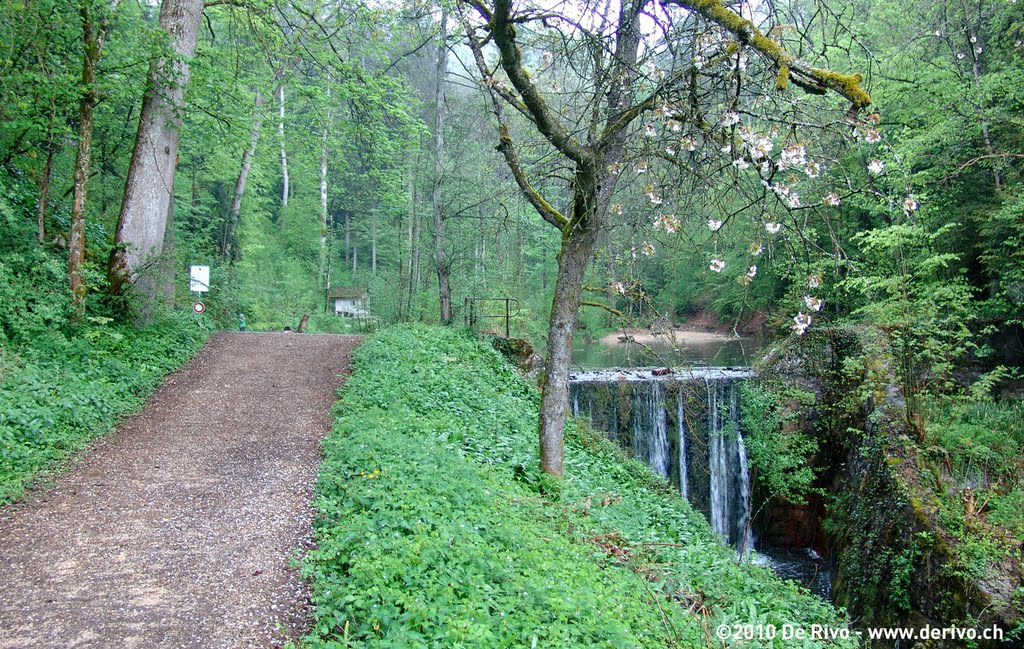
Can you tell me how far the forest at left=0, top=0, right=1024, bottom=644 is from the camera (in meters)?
3.61

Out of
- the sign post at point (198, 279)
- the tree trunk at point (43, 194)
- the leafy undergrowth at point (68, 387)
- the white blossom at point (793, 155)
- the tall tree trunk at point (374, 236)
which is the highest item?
the tall tree trunk at point (374, 236)

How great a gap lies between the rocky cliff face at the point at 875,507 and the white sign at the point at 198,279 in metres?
12.8

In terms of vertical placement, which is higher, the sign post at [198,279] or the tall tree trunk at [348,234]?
the tall tree trunk at [348,234]

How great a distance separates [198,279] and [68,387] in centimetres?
595

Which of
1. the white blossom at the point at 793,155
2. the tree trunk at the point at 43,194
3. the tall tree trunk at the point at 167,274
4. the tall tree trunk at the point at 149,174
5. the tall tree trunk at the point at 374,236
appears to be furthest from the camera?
the tall tree trunk at the point at 374,236

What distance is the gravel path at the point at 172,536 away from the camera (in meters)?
3.30

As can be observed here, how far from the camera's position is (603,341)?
92.3ft

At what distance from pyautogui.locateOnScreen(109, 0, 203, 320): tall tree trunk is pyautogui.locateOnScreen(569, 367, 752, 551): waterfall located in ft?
29.5

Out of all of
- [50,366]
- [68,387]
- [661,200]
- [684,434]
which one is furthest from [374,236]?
[661,200]

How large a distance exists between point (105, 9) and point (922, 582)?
508 inches

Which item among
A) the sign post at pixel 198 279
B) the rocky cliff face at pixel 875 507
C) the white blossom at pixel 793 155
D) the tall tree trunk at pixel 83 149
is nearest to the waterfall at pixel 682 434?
the rocky cliff face at pixel 875 507

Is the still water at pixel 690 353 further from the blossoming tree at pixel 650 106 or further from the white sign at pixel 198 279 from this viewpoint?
the blossoming tree at pixel 650 106

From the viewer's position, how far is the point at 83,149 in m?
7.50

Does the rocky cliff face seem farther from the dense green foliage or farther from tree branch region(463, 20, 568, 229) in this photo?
the dense green foliage
